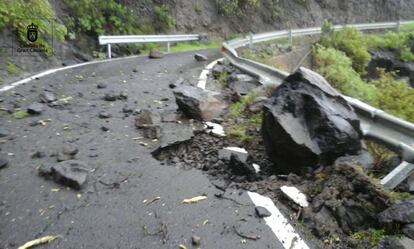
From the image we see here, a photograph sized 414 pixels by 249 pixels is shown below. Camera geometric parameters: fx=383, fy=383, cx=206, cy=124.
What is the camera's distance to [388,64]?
20969 mm

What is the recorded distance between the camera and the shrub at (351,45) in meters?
16.1

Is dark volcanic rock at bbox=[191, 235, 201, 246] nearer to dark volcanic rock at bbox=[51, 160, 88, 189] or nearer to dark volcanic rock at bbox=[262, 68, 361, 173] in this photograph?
→ dark volcanic rock at bbox=[51, 160, 88, 189]

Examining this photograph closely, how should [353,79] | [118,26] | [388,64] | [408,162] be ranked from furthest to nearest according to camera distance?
[388,64] → [118,26] → [353,79] → [408,162]

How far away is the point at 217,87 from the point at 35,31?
6.70 m

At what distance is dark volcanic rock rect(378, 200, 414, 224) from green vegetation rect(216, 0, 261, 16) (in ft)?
77.7

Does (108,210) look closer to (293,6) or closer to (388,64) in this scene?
(388,64)

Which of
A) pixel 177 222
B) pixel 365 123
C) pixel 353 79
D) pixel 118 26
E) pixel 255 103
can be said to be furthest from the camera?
→ pixel 118 26

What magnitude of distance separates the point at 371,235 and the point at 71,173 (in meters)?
2.63

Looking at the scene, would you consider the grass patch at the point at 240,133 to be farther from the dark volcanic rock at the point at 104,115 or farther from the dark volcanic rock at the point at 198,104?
the dark volcanic rock at the point at 104,115

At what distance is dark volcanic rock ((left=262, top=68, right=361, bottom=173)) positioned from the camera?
3.72 metres

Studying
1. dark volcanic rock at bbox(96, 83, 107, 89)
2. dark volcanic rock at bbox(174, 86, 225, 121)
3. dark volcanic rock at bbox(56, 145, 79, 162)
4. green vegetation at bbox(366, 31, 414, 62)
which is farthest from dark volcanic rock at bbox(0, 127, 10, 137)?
green vegetation at bbox(366, 31, 414, 62)

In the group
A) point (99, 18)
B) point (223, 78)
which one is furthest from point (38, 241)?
point (99, 18)

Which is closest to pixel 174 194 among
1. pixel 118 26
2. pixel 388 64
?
pixel 118 26

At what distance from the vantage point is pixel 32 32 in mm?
11367
